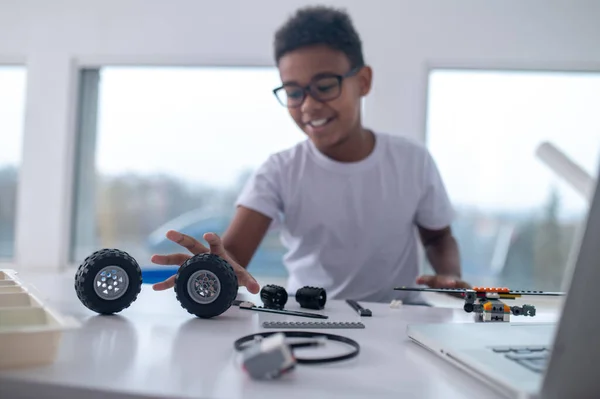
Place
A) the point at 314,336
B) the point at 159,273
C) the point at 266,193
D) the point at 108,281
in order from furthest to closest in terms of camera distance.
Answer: the point at 266,193 → the point at 159,273 → the point at 108,281 → the point at 314,336

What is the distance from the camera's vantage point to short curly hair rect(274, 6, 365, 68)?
150cm

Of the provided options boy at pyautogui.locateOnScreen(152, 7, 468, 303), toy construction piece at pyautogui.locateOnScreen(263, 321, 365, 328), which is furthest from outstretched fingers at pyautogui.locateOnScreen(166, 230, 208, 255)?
boy at pyautogui.locateOnScreen(152, 7, 468, 303)

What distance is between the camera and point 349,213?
153cm

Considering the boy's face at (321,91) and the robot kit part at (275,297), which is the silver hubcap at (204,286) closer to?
the robot kit part at (275,297)

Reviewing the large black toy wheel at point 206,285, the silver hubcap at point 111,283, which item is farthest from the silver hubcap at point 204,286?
the silver hubcap at point 111,283

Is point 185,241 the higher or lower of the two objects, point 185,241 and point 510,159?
the lower

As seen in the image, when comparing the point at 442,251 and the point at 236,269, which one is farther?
the point at 442,251

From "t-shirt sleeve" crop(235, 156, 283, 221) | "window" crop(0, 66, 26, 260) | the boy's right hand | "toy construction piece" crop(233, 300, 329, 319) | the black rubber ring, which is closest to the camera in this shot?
the black rubber ring

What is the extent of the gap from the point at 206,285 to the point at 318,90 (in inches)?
34.9

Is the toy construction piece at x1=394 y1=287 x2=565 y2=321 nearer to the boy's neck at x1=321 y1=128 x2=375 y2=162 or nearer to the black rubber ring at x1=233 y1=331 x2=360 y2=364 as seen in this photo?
the black rubber ring at x1=233 y1=331 x2=360 y2=364

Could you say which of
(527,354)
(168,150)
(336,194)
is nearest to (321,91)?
(336,194)

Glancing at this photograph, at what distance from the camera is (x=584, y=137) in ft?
7.84

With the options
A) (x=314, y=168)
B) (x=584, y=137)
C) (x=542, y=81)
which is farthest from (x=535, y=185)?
(x=314, y=168)

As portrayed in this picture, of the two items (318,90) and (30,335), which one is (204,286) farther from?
(318,90)
